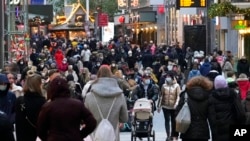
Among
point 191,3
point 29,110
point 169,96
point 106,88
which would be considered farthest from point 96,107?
point 191,3

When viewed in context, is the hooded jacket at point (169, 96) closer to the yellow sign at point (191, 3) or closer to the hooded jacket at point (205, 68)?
the hooded jacket at point (205, 68)

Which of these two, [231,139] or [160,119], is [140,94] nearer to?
[160,119]

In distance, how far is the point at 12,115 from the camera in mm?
13648

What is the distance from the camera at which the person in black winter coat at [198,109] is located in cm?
1369

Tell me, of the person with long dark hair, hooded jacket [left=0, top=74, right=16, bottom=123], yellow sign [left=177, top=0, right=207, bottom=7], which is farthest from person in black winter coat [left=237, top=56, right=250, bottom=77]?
the person with long dark hair

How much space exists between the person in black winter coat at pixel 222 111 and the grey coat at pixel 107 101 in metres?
1.33

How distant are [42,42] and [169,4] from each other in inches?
503

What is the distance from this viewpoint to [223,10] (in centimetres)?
3766

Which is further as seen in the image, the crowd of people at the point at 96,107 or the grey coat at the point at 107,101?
the grey coat at the point at 107,101

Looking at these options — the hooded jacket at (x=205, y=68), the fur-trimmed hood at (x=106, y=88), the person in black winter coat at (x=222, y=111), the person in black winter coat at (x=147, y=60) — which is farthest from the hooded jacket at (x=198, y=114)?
the person in black winter coat at (x=147, y=60)

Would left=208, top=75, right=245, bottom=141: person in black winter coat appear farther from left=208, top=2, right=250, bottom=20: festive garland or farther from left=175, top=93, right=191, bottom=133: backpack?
left=208, top=2, right=250, bottom=20: festive garland

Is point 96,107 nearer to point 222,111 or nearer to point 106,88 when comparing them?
point 106,88

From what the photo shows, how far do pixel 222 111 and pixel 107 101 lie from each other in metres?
1.71

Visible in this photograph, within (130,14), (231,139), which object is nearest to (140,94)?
(231,139)
